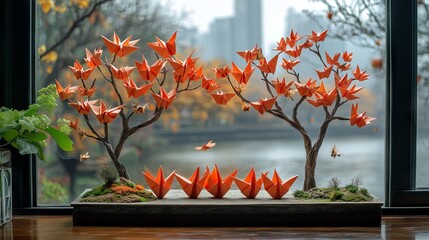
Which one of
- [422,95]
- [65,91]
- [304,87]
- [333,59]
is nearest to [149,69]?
[65,91]

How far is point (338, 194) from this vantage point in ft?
Result: 7.77

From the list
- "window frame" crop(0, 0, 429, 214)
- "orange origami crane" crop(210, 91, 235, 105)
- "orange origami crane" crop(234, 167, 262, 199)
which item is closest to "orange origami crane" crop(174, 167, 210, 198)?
"orange origami crane" crop(234, 167, 262, 199)

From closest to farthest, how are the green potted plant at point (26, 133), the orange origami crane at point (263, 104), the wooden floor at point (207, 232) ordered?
1. the wooden floor at point (207, 232)
2. the green potted plant at point (26, 133)
3. the orange origami crane at point (263, 104)

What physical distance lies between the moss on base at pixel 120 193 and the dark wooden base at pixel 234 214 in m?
0.03

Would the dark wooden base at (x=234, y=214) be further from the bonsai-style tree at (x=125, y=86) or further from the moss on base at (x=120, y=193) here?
the bonsai-style tree at (x=125, y=86)

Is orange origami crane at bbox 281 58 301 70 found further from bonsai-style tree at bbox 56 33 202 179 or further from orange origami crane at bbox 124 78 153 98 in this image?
orange origami crane at bbox 124 78 153 98

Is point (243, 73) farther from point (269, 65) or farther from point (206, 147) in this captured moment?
point (206, 147)

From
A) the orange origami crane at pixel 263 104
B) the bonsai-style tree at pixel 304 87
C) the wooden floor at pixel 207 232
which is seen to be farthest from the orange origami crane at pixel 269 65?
the wooden floor at pixel 207 232

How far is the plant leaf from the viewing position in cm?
241

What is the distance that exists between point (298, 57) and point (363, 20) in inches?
10.8

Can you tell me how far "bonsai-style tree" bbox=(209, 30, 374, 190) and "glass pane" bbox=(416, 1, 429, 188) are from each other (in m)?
0.26

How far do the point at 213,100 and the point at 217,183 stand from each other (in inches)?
13.4

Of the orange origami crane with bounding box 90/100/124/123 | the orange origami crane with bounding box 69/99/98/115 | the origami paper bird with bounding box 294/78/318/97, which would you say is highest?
the origami paper bird with bounding box 294/78/318/97

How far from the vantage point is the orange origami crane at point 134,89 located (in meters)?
2.38
